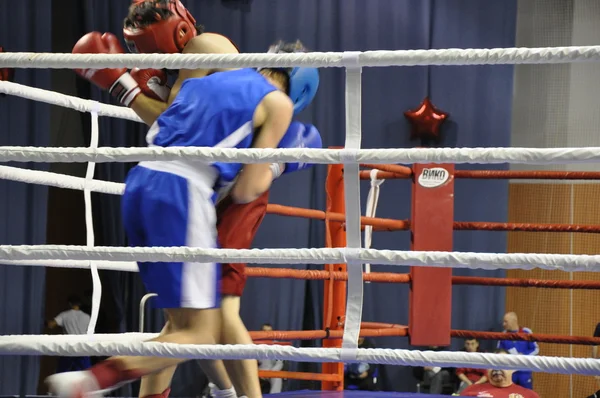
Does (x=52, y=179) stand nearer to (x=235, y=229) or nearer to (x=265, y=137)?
(x=235, y=229)

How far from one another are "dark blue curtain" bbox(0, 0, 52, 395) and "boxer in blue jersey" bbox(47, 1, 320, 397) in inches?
158

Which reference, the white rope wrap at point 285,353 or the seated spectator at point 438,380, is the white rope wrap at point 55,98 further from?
the seated spectator at point 438,380

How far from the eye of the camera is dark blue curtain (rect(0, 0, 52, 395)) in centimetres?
548

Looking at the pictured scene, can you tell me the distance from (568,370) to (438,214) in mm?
1564

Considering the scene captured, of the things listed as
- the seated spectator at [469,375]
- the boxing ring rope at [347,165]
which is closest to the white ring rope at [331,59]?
the boxing ring rope at [347,165]

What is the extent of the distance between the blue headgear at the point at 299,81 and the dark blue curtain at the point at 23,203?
3.97 meters

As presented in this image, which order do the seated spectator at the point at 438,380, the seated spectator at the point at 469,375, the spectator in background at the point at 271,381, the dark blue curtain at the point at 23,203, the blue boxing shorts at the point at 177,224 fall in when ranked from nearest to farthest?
1. the blue boxing shorts at the point at 177,224
2. the seated spectator at the point at 469,375
3. the seated spectator at the point at 438,380
4. the spectator in background at the point at 271,381
5. the dark blue curtain at the point at 23,203

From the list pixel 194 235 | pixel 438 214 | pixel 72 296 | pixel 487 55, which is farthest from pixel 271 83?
pixel 72 296

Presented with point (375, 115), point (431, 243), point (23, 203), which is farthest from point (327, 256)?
point (23, 203)

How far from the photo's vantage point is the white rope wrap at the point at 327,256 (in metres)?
1.28

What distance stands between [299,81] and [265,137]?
250 millimetres

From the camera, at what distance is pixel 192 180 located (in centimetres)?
154

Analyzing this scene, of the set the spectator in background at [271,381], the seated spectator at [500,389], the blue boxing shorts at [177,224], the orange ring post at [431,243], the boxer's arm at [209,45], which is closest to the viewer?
the blue boxing shorts at [177,224]

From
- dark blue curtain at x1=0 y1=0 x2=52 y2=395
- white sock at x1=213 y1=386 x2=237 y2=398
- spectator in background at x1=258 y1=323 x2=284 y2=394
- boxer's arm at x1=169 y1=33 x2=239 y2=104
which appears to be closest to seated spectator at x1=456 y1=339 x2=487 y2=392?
spectator in background at x1=258 y1=323 x2=284 y2=394
